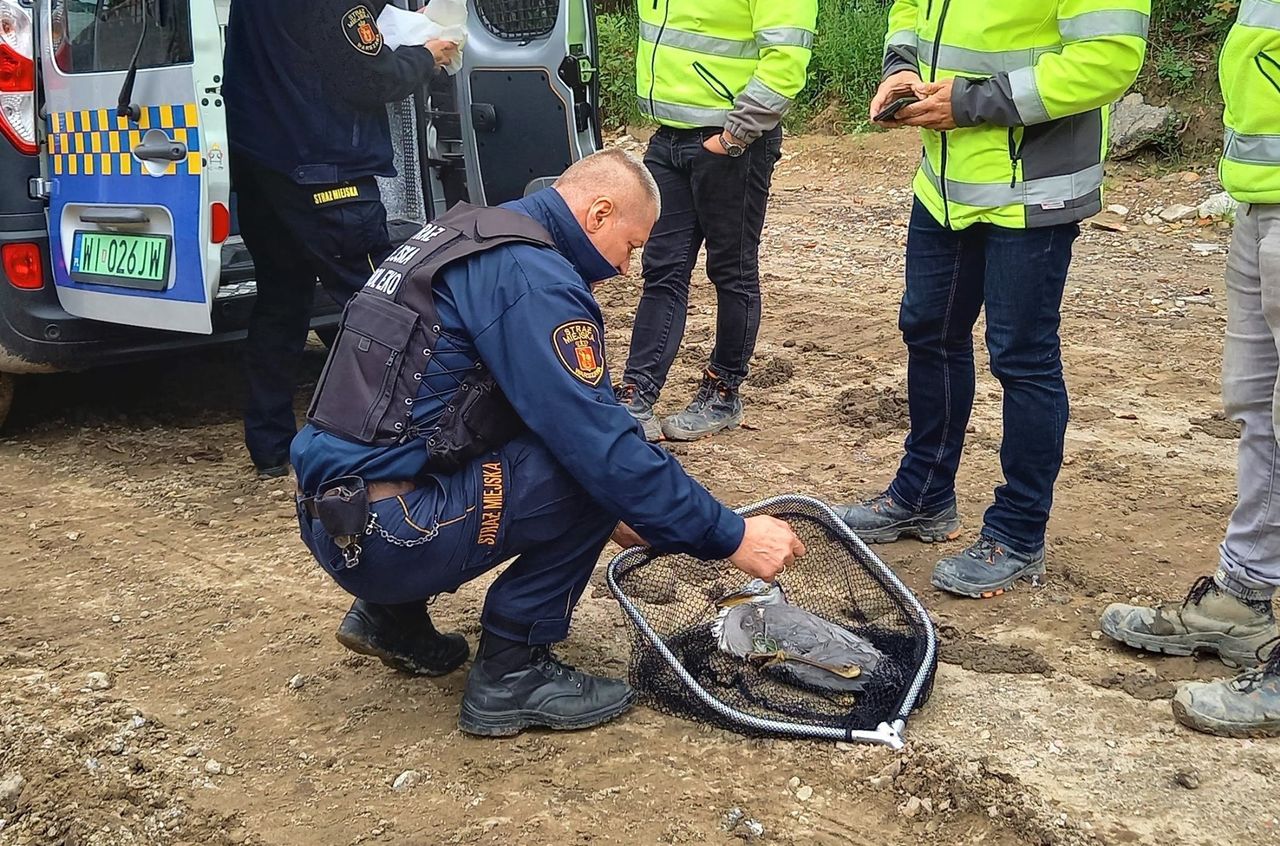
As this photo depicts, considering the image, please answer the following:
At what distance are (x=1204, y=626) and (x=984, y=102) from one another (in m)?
1.33

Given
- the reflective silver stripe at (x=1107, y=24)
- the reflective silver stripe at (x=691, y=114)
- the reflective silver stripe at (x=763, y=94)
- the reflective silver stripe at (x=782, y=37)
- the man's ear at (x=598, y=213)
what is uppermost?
the reflective silver stripe at (x=1107, y=24)

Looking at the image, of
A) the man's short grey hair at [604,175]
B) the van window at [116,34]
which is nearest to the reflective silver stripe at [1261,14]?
the man's short grey hair at [604,175]

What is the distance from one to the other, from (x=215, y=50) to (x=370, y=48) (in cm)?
46

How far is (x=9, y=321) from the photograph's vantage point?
13.9ft

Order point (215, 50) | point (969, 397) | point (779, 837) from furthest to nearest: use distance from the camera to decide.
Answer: point (215, 50)
point (969, 397)
point (779, 837)

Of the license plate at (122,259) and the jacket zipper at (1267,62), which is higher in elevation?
the jacket zipper at (1267,62)

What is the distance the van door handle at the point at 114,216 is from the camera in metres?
3.99

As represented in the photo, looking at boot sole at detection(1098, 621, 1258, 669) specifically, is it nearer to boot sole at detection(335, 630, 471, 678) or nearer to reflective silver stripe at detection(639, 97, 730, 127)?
boot sole at detection(335, 630, 471, 678)

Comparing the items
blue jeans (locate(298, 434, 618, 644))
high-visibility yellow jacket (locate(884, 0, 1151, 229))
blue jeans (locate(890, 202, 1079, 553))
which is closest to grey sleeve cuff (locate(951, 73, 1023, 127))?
high-visibility yellow jacket (locate(884, 0, 1151, 229))

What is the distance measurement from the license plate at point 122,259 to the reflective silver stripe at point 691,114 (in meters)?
1.71

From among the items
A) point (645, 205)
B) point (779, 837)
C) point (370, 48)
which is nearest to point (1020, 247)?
point (645, 205)

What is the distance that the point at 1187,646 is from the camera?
9.38 feet

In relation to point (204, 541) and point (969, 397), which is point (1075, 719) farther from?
point (204, 541)

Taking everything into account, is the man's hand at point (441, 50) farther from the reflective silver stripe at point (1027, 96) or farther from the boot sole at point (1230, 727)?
the boot sole at point (1230, 727)
